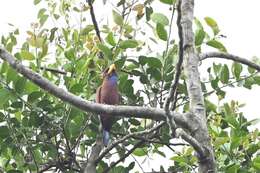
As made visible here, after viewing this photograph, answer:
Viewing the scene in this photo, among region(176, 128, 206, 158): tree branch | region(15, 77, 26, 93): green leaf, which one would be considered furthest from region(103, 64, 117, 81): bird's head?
region(176, 128, 206, 158): tree branch

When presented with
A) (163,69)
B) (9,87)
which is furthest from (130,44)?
(9,87)

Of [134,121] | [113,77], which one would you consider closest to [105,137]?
[134,121]

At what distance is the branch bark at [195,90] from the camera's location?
192cm

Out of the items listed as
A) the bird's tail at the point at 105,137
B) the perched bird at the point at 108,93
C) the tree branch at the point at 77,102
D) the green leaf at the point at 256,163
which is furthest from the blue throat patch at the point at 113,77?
the tree branch at the point at 77,102

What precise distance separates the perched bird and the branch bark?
59 cm

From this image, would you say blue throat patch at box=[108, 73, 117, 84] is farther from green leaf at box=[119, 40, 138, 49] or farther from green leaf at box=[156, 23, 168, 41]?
green leaf at box=[156, 23, 168, 41]

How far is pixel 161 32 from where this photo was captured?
2438mm

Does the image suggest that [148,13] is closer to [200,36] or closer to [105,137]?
[200,36]

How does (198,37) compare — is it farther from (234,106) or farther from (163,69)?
(234,106)

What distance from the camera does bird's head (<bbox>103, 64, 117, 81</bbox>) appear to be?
2674mm

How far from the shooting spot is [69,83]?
2590mm

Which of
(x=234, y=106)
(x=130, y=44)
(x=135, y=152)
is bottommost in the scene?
(x=135, y=152)

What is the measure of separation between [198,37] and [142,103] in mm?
503

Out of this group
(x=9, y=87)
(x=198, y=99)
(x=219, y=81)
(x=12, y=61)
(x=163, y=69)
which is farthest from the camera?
(x=219, y=81)
